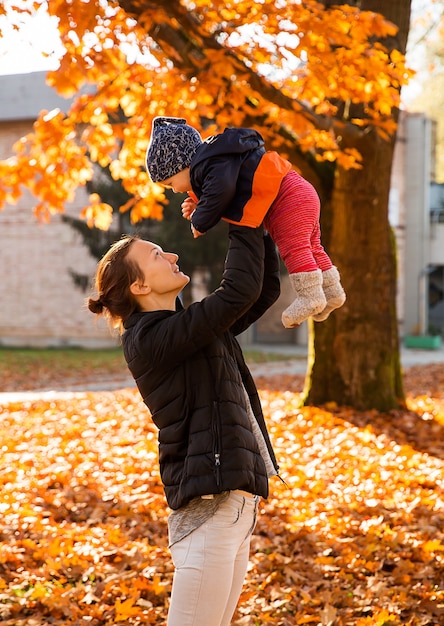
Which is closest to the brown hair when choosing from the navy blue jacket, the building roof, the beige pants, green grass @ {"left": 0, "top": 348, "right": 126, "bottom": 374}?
the navy blue jacket

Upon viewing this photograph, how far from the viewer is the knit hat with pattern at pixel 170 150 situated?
8.62 feet

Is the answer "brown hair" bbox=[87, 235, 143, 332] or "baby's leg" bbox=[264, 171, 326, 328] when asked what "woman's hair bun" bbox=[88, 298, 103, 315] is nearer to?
"brown hair" bbox=[87, 235, 143, 332]

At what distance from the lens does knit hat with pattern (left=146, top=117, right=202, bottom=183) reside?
2.63m

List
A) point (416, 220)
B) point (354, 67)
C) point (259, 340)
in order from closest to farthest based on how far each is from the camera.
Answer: point (354, 67)
point (259, 340)
point (416, 220)

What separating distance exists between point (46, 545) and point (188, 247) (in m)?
15.9

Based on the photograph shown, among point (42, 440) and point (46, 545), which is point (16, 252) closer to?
point (42, 440)

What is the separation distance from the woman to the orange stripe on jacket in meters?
0.05

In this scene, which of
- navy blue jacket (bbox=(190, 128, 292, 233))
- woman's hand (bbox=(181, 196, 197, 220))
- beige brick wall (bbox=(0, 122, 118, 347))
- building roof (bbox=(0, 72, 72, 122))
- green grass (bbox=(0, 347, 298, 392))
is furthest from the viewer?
beige brick wall (bbox=(0, 122, 118, 347))

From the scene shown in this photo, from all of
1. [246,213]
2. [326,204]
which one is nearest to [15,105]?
[326,204]

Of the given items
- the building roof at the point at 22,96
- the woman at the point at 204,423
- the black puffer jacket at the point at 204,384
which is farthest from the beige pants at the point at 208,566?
the building roof at the point at 22,96

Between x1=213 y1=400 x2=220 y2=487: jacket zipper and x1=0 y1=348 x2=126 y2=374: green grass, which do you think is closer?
x1=213 y1=400 x2=220 y2=487: jacket zipper

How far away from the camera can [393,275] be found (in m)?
9.48

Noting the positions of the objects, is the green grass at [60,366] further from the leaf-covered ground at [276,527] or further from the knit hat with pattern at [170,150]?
the knit hat with pattern at [170,150]

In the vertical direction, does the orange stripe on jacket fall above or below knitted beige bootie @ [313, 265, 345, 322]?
above
